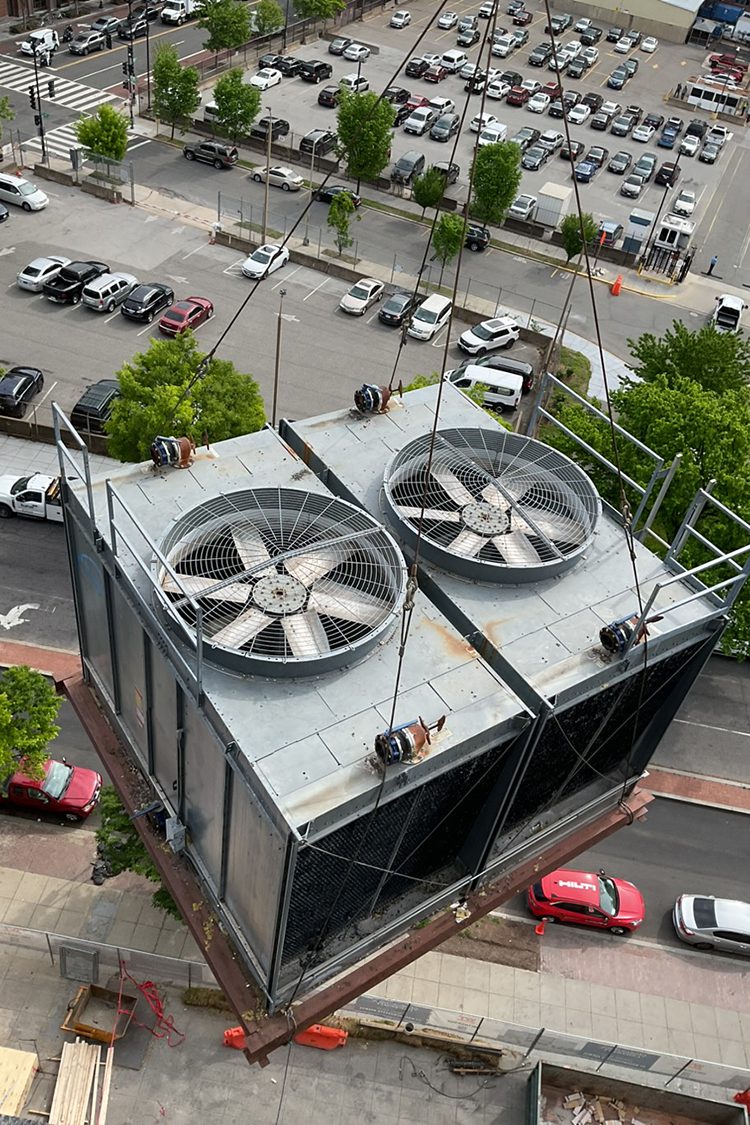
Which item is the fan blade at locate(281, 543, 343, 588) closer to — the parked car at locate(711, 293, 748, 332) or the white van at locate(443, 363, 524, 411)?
the white van at locate(443, 363, 524, 411)

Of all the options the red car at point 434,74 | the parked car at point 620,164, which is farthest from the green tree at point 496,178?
the red car at point 434,74

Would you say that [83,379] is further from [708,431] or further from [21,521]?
[708,431]

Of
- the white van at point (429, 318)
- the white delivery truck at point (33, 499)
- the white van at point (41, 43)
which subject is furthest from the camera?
the white van at point (41, 43)

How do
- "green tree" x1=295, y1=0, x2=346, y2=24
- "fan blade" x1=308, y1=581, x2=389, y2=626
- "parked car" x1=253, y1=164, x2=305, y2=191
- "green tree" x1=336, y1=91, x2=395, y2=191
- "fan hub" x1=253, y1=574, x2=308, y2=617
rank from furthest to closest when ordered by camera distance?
1. "green tree" x1=295, y1=0, x2=346, y2=24
2. "parked car" x1=253, y1=164, x2=305, y2=191
3. "green tree" x1=336, y1=91, x2=395, y2=191
4. "fan blade" x1=308, y1=581, x2=389, y2=626
5. "fan hub" x1=253, y1=574, x2=308, y2=617

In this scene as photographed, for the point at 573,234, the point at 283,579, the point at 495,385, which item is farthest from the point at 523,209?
the point at 283,579

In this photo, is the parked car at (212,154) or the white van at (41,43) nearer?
the parked car at (212,154)

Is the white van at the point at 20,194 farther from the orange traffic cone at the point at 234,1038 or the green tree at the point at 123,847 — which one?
the orange traffic cone at the point at 234,1038

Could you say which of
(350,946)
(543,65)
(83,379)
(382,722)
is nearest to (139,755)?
(350,946)

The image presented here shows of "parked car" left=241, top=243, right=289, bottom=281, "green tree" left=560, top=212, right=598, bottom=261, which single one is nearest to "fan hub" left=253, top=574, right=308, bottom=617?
"parked car" left=241, top=243, right=289, bottom=281
